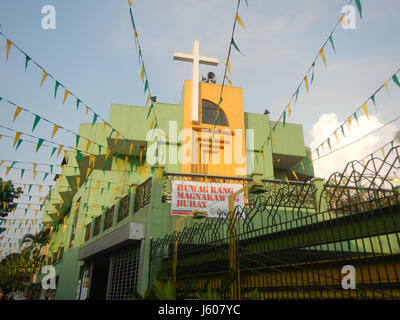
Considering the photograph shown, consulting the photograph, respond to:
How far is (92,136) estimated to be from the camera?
63.1ft

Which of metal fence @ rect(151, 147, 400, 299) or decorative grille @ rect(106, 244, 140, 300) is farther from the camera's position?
decorative grille @ rect(106, 244, 140, 300)

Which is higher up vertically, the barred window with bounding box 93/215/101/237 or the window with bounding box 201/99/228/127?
the window with bounding box 201/99/228/127

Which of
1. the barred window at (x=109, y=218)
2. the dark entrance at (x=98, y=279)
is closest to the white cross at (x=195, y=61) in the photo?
the barred window at (x=109, y=218)

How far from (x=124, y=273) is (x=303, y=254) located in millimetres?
7070

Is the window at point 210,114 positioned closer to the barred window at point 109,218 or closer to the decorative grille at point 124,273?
the barred window at point 109,218

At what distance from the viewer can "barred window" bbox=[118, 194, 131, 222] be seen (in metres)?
12.1

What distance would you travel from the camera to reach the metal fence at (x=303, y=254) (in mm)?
3698

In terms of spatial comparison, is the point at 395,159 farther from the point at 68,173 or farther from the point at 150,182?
the point at 68,173

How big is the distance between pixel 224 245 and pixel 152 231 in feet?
12.0

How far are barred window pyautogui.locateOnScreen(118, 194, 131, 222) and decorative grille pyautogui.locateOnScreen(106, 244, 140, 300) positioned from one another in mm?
1483

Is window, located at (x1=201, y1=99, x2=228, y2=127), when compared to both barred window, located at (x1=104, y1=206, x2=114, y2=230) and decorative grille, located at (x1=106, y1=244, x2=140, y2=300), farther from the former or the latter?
decorative grille, located at (x1=106, y1=244, x2=140, y2=300)

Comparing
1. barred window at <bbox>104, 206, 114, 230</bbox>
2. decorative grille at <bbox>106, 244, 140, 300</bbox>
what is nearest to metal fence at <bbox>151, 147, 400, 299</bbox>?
decorative grille at <bbox>106, 244, 140, 300</bbox>

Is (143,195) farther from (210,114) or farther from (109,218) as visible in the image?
(210,114)
